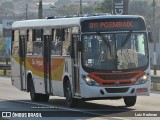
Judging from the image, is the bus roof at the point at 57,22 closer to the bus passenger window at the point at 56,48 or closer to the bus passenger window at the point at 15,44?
the bus passenger window at the point at 15,44

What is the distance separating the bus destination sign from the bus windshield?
17cm

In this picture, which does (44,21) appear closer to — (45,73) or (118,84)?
(45,73)

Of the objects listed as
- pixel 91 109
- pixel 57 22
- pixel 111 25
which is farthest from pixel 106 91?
pixel 57 22

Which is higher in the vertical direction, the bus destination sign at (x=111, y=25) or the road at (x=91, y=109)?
the bus destination sign at (x=111, y=25)

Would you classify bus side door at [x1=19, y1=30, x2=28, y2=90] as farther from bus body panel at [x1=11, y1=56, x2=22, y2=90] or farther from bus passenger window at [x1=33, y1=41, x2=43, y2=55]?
bus passenger window at [x1=33, y1=41, x2=43, y2=55]

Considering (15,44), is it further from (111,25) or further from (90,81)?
(90,81)

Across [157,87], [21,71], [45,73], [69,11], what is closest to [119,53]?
[45,73]

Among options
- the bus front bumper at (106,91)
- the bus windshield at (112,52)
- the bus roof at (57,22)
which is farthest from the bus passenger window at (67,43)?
the bus front bumper at (106,91)

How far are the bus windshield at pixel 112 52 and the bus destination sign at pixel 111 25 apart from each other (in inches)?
6.7

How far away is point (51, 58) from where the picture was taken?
23.5 meters

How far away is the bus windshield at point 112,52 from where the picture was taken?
2073cm

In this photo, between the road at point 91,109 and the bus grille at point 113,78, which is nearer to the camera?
the road at point 91,109

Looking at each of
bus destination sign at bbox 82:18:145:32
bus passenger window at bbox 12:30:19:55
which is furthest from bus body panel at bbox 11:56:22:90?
bus destination sign at bbox 82:18:145:32

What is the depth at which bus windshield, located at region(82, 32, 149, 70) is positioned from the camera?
68.0 ft
